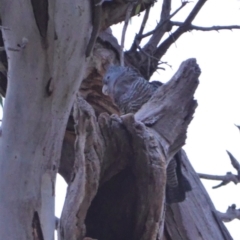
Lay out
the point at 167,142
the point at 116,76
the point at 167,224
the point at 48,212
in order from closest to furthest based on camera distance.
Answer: the point at 48,212 < the point at 167,142 < the point at 167,224 < the point at 116,76

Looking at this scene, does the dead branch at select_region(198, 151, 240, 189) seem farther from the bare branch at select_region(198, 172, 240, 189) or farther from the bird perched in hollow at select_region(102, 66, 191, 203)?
the bird perched in hollow at select_region(102, 66, 191, 203)

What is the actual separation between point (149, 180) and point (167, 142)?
15 centimetres

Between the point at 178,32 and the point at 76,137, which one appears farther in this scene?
the point at 178,32

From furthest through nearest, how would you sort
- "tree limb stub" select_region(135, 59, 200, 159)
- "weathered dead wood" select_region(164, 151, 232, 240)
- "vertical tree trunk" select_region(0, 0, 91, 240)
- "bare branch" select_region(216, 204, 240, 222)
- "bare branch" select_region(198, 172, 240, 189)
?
"bare branch" select_region(198, 172, 240, 189) < "bare branch" select_region(216, 204, 240, 222) < "weathered dead wood" select_region(164, 151, 232, 240) < "tree limb stub" select_region(135, 59, 200, 159) < "vertical tree trunk" select_region(0, 0, 91, 240)

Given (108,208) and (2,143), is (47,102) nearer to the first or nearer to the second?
(2,143)

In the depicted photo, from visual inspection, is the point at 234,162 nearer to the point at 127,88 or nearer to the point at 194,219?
the point at 194,219

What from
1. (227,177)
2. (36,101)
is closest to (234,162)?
(227,177)

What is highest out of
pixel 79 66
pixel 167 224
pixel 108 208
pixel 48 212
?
pixel 79 66

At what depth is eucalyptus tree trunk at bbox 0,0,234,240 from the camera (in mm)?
1074

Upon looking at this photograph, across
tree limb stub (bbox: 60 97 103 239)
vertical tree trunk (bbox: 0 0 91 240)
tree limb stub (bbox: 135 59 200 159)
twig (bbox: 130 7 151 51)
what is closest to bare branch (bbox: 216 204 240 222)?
tree limb stub (bbox: 135 59 200 159)

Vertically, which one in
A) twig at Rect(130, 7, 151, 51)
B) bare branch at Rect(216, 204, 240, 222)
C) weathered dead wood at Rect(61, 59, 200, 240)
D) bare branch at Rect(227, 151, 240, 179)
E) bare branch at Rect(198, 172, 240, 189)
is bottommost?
bare branch at Rect(216, 204, 240, 222)

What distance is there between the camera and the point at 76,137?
1246 mm

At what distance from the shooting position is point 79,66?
1227 millimetres

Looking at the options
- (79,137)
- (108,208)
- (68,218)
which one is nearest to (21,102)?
(79,137)
